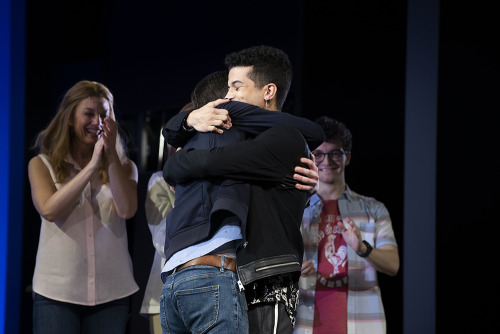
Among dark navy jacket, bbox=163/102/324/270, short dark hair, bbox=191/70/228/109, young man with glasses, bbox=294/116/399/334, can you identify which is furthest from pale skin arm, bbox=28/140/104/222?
young man with glasses, bbox=294/116/399/334

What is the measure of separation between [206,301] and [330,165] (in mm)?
1687

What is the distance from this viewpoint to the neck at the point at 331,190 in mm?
3305

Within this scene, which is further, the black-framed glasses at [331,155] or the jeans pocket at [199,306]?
the black-framed glasses at [331,155]

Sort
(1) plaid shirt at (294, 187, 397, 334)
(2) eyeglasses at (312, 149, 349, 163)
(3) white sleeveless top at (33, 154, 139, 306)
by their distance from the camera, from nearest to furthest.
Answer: (3) white sleeveless top at (33, 154, 139, 306), (1) plaid shirt at (294, 187, 397, 334), (2) eyeglasses at (312, 149, 349, 163)

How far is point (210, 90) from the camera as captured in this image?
2.21 metres

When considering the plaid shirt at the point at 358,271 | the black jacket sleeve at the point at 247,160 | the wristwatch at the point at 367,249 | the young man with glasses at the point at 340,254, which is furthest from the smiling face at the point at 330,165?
the black jacket sleeve at the point at 247,160

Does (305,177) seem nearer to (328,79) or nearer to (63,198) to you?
(63,198)

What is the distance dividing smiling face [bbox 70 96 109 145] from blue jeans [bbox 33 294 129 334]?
80cm

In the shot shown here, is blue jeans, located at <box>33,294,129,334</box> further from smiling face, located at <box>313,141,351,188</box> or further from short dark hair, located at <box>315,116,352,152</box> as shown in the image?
short dark hair, located at <box>315,116,352,152</box>

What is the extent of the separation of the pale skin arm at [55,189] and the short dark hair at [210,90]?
826 mm

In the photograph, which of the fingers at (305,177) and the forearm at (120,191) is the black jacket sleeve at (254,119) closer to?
the fingers at (305,177)

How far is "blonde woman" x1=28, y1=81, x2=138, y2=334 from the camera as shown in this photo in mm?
2717

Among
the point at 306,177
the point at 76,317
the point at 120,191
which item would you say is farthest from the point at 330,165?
the point at 76,317

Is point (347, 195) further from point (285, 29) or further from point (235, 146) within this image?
point (235, 146)
